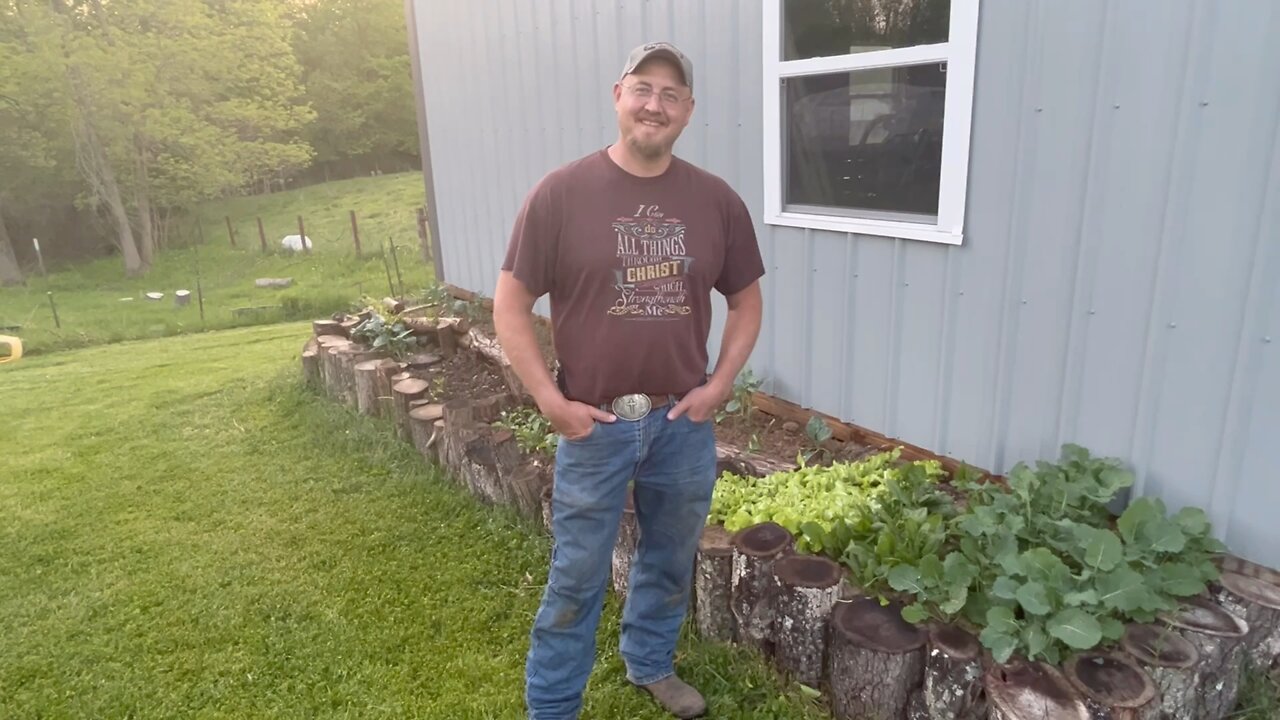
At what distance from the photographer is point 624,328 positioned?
2.05m

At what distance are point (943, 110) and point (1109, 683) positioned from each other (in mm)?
2007

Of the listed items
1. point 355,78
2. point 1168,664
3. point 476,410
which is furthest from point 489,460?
point 355,78

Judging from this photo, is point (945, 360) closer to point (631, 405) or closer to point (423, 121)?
point (631, 405)

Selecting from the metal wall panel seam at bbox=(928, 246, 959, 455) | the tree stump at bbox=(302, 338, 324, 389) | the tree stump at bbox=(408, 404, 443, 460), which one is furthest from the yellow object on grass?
the metal wall panel seam at bbox=(928, 246, 959, 455)

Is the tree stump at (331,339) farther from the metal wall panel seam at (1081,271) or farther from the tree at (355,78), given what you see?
the tree at (355,78)

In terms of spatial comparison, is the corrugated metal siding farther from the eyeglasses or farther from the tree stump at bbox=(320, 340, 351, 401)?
the tree stump at bbox=(320, 340, 351, 401)

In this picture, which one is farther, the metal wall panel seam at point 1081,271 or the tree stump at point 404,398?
the tree stump at point 404,398

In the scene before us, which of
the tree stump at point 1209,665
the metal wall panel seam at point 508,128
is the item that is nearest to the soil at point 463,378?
the metal wall panel seam at point 508,128

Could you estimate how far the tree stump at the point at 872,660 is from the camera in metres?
2.18

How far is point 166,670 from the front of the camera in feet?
9.20

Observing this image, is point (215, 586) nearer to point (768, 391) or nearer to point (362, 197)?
point (768, 391)

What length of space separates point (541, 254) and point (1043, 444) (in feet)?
6.63

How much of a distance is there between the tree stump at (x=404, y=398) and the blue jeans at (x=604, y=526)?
2.58 m

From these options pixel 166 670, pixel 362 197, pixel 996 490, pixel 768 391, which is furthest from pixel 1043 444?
pixel 362 197
